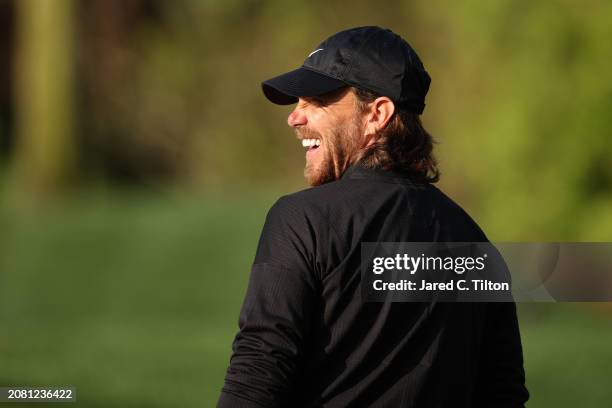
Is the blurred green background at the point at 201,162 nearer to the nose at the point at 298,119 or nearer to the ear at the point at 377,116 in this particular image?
the nose at the point at 298,119

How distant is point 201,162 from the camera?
20.5 metres

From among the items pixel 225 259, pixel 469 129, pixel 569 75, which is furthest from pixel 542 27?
pixel 225 259

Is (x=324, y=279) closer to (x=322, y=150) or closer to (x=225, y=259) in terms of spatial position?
(x=322, y=150)

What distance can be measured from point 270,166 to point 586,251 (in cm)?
1004

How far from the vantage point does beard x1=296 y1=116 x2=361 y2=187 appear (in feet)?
8.27

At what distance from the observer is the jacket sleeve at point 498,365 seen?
8.31 feet

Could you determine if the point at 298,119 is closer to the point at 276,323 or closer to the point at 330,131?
the point at 330,131

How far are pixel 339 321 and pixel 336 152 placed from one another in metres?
0.49

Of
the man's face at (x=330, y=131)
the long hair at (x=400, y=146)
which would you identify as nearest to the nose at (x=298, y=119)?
the man's face at (x=330, y=131)

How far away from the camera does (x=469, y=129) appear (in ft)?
40.2

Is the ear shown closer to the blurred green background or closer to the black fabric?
the black fabric

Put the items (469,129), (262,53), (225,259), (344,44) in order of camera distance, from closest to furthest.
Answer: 1. (344,44)
2. (469,129)
3. (225,259)
4. (262,53)

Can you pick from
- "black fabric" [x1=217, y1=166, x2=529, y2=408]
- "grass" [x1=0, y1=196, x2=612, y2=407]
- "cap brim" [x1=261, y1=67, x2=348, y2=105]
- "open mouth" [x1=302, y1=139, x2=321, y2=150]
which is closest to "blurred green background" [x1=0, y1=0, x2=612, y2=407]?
"grass" [x1=0, y1=196, x2=612, y2=407]

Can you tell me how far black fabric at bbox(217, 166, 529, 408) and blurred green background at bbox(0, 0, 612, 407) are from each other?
201 inches
